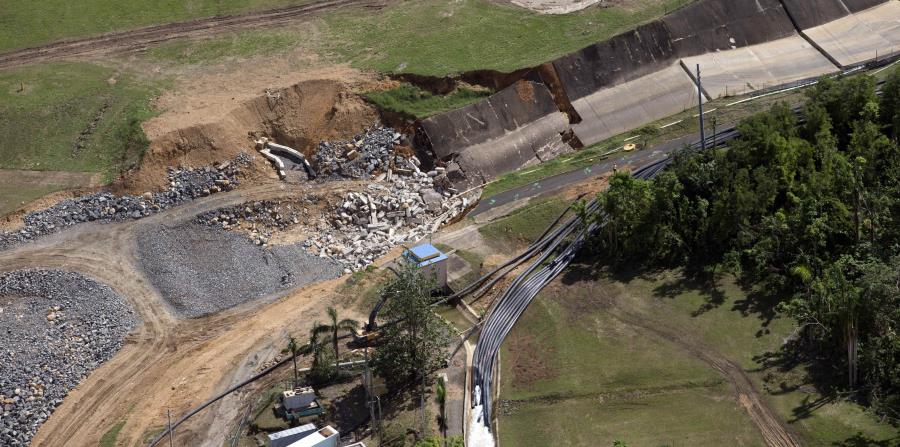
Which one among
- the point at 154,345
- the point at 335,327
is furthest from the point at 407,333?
the point at 154,345

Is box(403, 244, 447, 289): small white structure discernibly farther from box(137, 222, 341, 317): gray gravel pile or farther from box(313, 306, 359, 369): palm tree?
box(137, 222, 341, 317): gray gravel pile

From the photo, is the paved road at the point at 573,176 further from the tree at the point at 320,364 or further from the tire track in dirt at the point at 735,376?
the tree at the point at 320,364

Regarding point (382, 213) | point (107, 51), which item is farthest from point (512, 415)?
point (107, 51)

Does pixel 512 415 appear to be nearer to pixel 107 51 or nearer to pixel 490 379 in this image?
pixel 490 379

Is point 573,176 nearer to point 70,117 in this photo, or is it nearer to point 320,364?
point 320,364

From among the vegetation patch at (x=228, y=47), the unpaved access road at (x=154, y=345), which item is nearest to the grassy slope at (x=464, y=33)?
the vegetation patch at (x=228, y=47)
